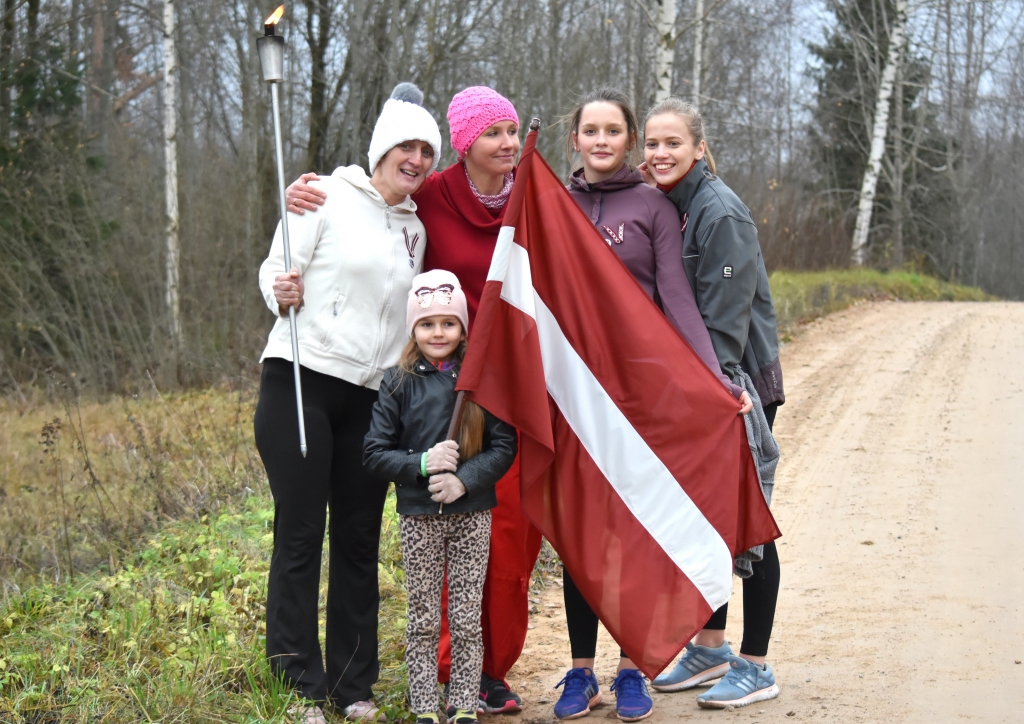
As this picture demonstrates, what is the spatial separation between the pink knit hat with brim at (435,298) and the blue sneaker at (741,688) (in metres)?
1.89

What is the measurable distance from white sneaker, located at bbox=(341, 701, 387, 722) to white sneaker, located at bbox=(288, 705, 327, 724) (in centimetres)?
16

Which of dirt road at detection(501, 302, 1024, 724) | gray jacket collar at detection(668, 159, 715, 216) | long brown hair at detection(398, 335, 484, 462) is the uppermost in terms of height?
gray jacket collar at detection(668, 159, 715, 216)

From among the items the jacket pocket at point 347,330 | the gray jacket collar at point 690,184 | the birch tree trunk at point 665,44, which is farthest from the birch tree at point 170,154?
the gray jacket collar at point 690,184

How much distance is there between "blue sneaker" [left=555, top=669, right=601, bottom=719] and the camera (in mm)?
4355

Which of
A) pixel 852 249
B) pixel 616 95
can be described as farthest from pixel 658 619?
pixel 852 249

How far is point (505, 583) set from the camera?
4.46 meters

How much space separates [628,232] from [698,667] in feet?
6.48

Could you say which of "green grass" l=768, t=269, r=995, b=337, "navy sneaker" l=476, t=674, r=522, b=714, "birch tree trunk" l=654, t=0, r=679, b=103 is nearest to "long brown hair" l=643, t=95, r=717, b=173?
"navy sneaker" l=476, t=674, r=522, b=714

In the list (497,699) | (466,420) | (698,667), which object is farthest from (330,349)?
(698,667)

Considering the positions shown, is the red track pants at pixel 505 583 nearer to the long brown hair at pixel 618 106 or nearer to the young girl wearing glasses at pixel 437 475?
the young girl wearing glasses at pixel 437 475

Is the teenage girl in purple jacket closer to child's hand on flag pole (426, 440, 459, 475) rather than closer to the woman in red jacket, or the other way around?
the woman in red jacket

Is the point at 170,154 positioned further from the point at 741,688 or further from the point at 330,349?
the point at 741,688

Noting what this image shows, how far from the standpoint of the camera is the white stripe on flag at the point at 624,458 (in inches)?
166

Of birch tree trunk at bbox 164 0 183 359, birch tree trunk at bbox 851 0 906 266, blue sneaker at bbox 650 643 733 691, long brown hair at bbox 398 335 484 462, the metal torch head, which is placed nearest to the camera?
long brown hair at bbox 398 335 484 462
